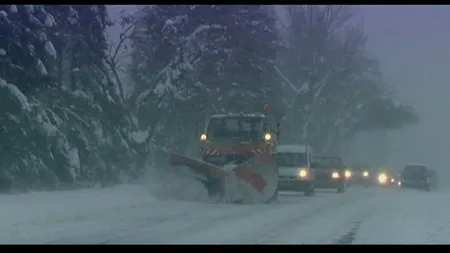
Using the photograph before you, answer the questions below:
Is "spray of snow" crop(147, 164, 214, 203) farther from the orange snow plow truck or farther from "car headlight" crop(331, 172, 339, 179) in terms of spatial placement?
"car headlight" crop(331, 172, 339, 179)

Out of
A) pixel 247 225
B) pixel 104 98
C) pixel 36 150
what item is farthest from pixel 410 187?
pixel 247 225

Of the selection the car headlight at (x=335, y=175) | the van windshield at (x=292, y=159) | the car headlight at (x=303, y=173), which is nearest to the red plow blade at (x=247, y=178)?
the car headlight at (x=303, y=173)

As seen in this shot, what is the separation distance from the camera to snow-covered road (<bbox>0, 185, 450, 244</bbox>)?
15.4 m

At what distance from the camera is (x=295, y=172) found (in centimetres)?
3178

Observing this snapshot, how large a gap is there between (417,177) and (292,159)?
17.0 m

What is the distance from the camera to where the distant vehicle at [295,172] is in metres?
31.8

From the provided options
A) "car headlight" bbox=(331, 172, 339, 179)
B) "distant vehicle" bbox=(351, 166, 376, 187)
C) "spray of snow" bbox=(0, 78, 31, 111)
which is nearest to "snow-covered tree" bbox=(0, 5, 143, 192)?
"spray of snow" bbox=(0, 78, 31, 111)

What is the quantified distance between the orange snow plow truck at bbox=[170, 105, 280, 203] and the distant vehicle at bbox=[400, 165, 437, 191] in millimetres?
21229

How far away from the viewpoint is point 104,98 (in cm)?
3466

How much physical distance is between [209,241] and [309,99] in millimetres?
48360

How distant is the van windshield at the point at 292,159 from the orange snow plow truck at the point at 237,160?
13.4ft

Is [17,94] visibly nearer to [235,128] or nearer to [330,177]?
[235,128]

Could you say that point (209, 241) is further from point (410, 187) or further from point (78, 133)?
point (410, 187)

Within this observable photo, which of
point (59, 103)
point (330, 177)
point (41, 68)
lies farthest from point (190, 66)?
point (41, 68)
